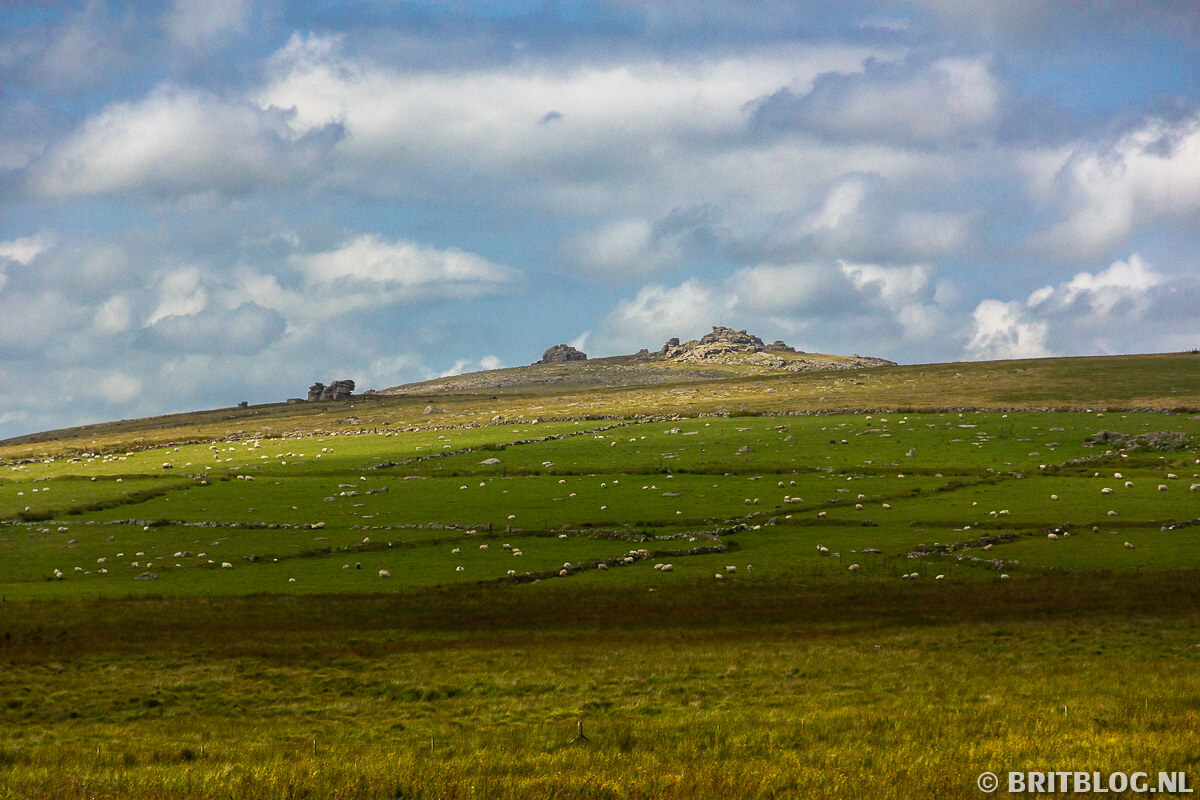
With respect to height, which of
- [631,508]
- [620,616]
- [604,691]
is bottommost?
[620,616]

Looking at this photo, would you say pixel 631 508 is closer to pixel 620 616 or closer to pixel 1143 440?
pixel 620 616

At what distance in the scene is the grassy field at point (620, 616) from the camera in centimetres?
1470

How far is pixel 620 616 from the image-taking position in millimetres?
34062

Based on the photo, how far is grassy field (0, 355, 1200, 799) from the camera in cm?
1470

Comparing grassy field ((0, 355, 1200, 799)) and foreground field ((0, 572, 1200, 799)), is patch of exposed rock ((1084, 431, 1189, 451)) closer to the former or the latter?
grassy field ((0, 355, 1200, 799))

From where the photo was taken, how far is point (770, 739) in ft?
53.8

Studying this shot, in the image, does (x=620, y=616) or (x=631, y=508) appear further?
(x=631, y=508)

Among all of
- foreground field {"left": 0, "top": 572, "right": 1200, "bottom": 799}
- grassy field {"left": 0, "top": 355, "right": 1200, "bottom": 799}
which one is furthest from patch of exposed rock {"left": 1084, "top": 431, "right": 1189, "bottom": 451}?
foreground field {"left": 0, "top": 572, "right": 1200, "bottom": 799}

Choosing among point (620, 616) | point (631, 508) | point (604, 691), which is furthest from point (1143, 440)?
point (604, 691)

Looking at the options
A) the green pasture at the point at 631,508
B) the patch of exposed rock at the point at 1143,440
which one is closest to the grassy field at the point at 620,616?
the green pasture at the point at 631,508

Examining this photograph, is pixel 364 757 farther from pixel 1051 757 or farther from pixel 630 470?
pixel 630 470

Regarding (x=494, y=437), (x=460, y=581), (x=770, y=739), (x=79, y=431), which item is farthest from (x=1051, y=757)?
(x=79, y=431)

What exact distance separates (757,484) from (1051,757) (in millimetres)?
49614

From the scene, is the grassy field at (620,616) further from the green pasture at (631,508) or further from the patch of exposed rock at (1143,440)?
the patch of exposed rock at (1143,440)
